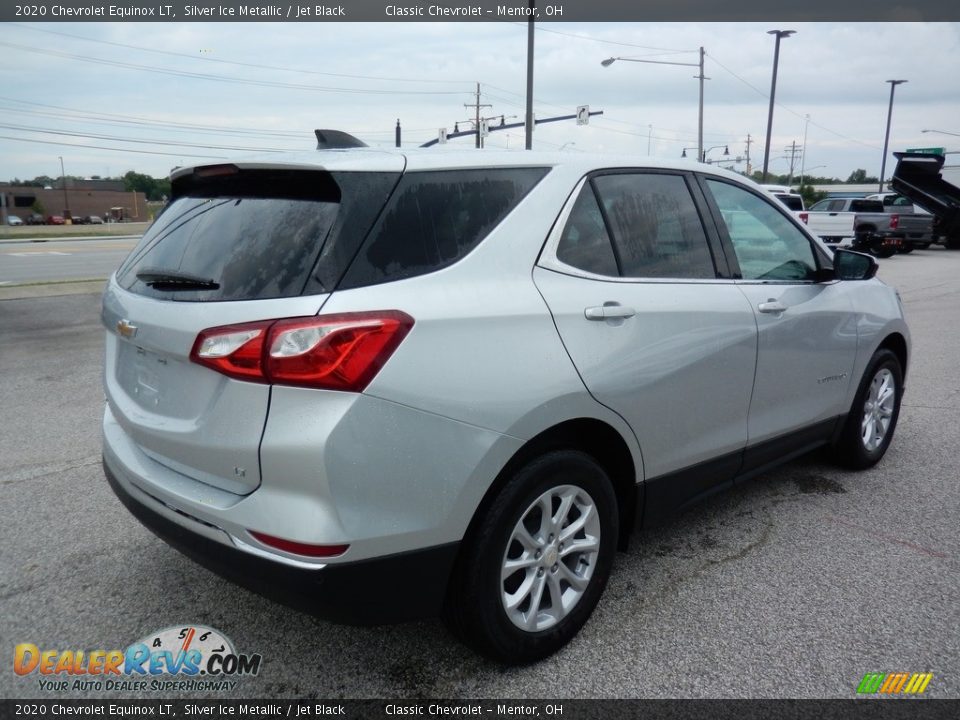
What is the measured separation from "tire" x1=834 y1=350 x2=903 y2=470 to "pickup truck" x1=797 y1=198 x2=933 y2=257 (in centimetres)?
1831

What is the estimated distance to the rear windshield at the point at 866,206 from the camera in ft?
83.0

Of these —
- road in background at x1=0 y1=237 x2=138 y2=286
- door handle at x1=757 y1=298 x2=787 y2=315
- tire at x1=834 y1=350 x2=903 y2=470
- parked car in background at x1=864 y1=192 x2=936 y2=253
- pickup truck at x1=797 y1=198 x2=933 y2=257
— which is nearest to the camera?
door handle at x1=757 y1=298 x2=787 y2=315

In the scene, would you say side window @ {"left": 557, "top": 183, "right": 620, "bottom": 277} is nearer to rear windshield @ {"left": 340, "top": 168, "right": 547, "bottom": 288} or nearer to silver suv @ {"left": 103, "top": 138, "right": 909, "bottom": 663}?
silver suv @ {"left": 103, "top": 138, "right": 909, "bottom": 663}

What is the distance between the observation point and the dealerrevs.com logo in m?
2.51

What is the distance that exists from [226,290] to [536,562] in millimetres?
1311

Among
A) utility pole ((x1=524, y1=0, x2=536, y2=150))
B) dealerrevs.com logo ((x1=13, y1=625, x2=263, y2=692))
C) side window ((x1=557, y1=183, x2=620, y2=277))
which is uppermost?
utility pole ((x1=524, y1=0, x2=536, y2=150))

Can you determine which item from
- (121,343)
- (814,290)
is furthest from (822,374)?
(121,343)

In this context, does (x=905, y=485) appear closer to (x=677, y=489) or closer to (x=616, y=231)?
(x=677, y=489)

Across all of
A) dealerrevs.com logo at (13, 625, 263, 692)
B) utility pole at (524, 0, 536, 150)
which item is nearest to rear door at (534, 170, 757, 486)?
dealerrevs.com logo at (13, 625, 263, 692)

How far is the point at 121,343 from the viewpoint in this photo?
272cm

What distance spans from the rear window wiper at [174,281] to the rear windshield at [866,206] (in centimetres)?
2674

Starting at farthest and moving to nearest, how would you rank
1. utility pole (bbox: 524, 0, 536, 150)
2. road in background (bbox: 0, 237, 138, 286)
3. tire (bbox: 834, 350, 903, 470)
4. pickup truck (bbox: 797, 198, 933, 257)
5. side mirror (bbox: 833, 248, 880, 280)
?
pickup truck (bbox: 797, 198, 933, 257) < utility pole (bbox: 524, 0, 536, 150) < road in background (bbox: 0, 237, 138, 286) < tire (bbox: 834, 350, 903, 470) < side mirror (bbox: 833, 248, 880, 280)

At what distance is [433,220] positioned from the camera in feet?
7.70

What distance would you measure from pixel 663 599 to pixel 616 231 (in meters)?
1.46
